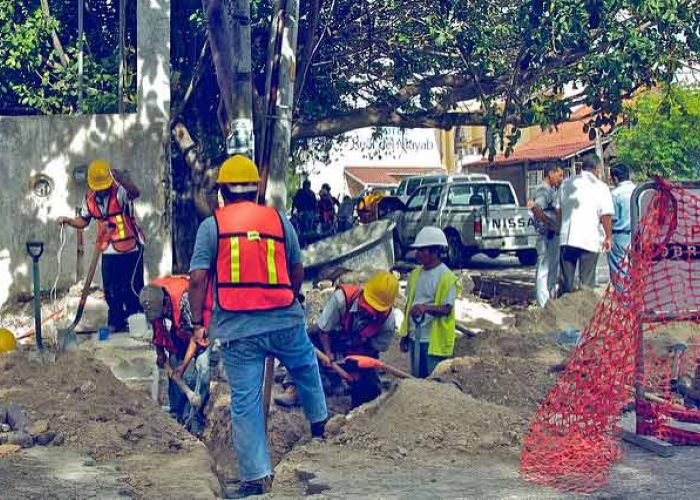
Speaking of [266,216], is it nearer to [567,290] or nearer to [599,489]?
[599,489]

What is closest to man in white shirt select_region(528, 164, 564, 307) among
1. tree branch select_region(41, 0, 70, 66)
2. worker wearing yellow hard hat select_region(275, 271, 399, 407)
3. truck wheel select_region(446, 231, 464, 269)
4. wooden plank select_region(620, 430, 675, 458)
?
worker wearing yellow hard hat select_region(275, 271, 399, 407)

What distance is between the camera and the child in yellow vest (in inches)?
316

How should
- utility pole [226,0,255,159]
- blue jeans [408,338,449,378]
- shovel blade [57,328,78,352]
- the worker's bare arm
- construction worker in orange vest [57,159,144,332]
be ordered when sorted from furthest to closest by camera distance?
the worker's bare arm
construction worker in orange vest [57,159,144,332]
shovel blade [57,328,78,352]
utility pole [226,0,255,159]
blue jeans [408,338,449,378]

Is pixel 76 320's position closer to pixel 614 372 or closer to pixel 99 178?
pixel 99 178

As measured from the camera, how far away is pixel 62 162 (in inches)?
479

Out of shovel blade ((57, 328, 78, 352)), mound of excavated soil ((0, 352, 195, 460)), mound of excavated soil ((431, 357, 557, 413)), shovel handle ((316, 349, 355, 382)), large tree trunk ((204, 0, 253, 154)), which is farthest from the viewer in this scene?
shovel blade ((57, 328, 78, 352))

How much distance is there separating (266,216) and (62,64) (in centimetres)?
1054

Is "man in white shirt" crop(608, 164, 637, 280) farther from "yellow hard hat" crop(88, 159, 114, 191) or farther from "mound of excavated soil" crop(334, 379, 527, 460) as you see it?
"yellow hard hat" crop(88, 159, 114, 191)

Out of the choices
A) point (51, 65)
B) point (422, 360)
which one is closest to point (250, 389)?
point (422, 360)

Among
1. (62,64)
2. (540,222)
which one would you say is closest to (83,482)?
(540,222)

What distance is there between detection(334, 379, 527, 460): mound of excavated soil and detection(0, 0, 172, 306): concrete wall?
19.3 feet

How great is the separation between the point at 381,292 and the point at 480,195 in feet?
48.6

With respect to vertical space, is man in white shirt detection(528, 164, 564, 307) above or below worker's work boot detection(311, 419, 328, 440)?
above

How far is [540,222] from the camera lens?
11.6 meters
